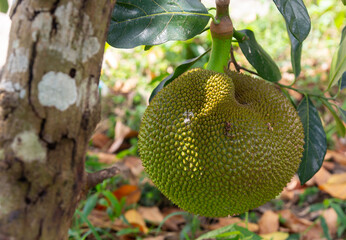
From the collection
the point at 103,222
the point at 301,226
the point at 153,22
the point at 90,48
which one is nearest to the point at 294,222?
the point at 301,226

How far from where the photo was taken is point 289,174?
2.67 ft

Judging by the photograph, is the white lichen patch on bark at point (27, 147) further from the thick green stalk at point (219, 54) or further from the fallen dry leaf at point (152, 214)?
the fallen dry leaf at point (152, 214)

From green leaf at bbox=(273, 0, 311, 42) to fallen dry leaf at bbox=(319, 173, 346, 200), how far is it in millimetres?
1187

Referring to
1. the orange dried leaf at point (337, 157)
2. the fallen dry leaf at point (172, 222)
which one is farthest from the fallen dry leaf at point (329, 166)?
the fallen dry leaf at point (172, 222)

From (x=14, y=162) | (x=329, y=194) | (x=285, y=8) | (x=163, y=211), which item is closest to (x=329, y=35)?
(x=329, y=194)

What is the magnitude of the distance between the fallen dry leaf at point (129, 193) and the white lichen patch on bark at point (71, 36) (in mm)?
1169

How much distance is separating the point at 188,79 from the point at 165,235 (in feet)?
2.85

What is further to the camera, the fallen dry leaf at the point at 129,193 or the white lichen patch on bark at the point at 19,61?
the fallen dry leaf at the point at 129,193

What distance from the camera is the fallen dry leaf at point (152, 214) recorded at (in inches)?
59.4

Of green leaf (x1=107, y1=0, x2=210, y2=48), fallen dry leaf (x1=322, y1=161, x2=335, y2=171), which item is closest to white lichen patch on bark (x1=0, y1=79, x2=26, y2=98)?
green leaf (x1=107, y1=0, x2=210, y2=48)

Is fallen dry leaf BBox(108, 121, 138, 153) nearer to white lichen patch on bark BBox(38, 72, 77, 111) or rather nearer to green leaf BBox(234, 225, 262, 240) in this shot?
green leaf BBox(234, 225, 262, 240)

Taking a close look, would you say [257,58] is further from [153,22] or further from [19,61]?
[19,61]

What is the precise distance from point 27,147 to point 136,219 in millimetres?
1063

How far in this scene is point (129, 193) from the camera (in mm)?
1630
